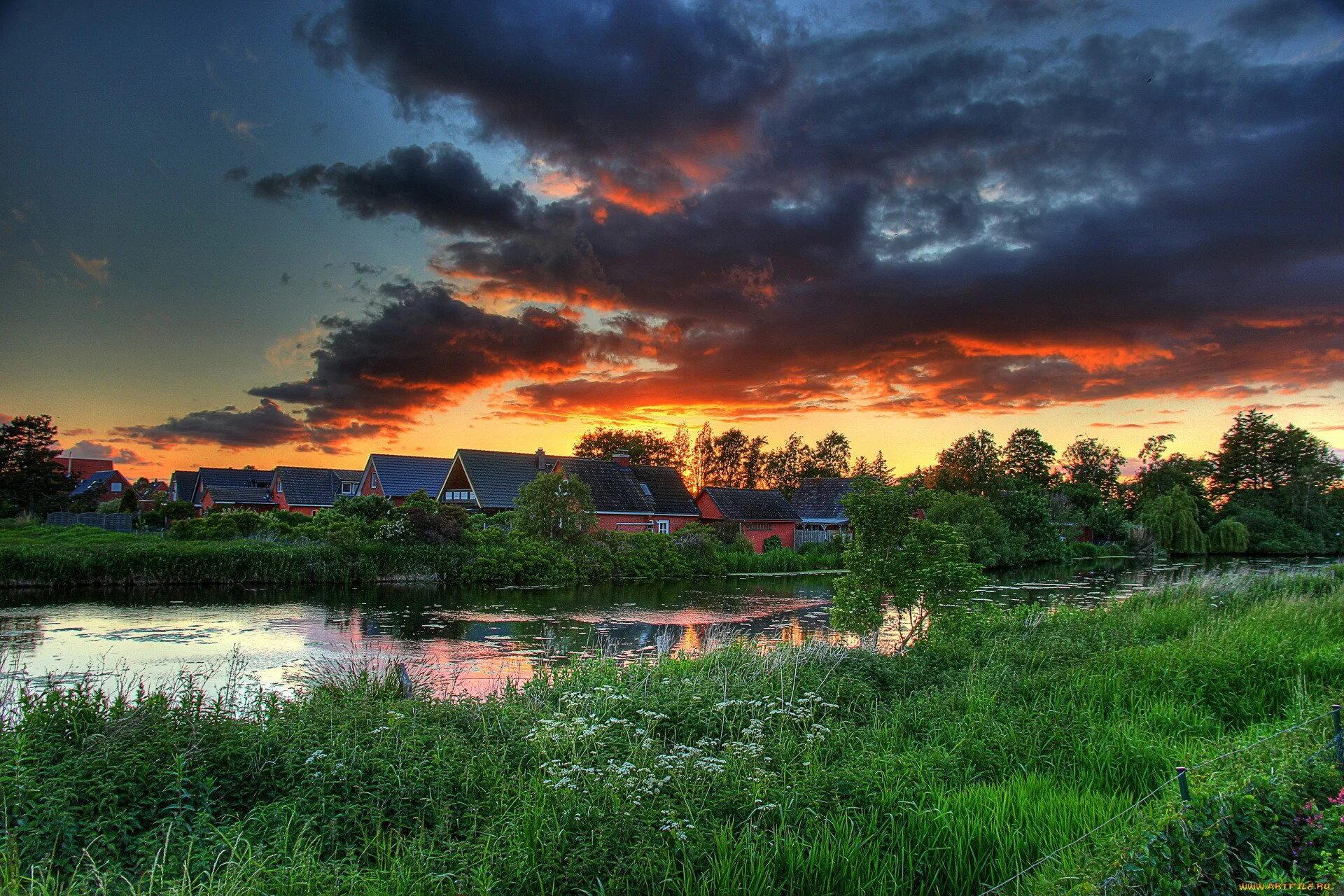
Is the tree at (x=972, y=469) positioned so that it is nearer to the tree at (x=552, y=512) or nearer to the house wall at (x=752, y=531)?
the house wall at (x=752, y=531)

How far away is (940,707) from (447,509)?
98.7 feet

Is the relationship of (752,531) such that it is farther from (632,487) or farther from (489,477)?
(489,477)

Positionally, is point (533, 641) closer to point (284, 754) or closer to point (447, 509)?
point (284, 754)

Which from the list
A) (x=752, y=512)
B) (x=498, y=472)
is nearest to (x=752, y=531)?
(x=752, y=512)

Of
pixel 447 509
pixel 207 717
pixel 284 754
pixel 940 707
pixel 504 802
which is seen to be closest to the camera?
pixel 504 802

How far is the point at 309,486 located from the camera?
58.8 meters

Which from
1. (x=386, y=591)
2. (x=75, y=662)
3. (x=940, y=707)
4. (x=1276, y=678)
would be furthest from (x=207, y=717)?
(x=386, y=591)

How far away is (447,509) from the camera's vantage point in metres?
35.0

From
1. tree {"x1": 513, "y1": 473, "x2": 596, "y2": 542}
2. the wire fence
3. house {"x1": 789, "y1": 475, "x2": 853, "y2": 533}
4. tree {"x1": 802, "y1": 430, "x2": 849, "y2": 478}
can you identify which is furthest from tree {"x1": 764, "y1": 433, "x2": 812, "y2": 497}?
the wire fence

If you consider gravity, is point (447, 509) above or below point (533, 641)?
above

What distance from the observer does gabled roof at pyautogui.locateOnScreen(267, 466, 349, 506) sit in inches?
2272

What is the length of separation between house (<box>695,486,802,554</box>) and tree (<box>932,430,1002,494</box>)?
15226 mm

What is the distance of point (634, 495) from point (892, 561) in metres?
35.0

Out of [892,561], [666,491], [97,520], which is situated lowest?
[892,561]
